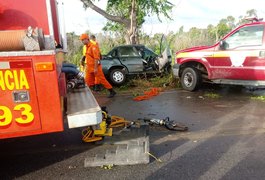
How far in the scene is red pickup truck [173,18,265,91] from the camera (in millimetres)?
6902

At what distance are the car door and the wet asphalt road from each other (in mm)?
4230

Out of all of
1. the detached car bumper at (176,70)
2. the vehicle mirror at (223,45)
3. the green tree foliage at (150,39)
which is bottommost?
the detached car bumper at (176,70)

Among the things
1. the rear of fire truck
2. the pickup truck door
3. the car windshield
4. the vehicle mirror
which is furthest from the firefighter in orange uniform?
the rear of fire truck

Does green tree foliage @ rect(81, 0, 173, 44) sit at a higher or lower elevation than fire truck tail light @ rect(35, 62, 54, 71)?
higher

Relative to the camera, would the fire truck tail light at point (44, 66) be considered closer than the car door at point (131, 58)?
Yes

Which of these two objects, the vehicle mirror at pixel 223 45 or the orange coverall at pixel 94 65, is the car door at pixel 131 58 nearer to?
the orange coverall at pixel 94 65

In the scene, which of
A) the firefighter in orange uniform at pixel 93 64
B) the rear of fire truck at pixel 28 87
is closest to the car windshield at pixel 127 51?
the firefighter in orange uniform at pixel 93 64

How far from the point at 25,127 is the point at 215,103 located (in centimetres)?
516

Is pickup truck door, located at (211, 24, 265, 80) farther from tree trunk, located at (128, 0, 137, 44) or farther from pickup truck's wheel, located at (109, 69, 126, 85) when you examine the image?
tree trunk, located at (128, 0, 137, 44)

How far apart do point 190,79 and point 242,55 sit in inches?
75.5

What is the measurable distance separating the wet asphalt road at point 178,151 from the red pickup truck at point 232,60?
1.06 metres

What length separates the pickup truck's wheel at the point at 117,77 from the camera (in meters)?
10.4

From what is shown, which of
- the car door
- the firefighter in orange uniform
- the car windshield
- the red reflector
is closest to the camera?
the red reflector

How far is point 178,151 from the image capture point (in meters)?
4.04
